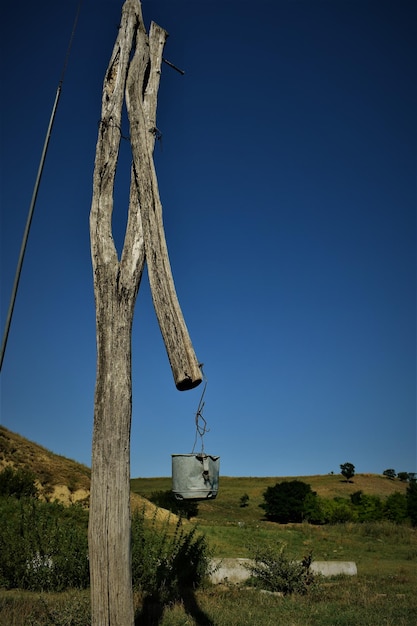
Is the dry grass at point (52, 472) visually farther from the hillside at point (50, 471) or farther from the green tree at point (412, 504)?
the green tree at point (412, 504)

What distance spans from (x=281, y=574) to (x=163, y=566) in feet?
8.08

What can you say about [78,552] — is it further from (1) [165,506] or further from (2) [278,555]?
(1) [165,506]

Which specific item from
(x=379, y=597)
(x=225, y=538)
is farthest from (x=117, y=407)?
(x=225, y=538)

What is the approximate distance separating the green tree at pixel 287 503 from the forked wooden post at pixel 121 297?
99.4 ft

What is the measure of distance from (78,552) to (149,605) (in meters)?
1.90

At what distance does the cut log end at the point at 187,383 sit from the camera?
321 cm

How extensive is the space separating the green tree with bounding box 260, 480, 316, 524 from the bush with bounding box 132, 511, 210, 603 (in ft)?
78.8

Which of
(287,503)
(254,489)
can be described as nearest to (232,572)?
(287,503)

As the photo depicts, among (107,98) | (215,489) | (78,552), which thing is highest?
(107,98)

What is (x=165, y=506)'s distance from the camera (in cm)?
2664

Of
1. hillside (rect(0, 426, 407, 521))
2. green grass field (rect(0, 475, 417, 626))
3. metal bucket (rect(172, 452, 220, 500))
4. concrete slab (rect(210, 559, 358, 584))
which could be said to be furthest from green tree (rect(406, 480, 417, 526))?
metal bucket (rect(172, 452, 220, 500))

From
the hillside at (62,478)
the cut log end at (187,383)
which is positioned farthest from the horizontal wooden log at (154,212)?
the hillside at (62,478)

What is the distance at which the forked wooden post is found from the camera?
3324mm

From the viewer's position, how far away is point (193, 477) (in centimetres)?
374
